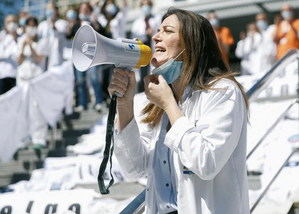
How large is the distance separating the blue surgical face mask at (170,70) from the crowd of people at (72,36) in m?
8.11

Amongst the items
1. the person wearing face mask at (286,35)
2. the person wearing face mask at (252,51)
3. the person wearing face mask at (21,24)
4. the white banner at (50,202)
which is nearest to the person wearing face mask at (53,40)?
the person wearing face mask at (21,24)

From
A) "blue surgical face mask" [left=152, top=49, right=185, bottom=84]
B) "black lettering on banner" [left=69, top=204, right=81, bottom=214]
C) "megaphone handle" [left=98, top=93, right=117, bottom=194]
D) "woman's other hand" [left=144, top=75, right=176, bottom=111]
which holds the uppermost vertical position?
"blue surgical face mask" [left=152, top=49, right=185, bottom=84]

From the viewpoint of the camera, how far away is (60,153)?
31.1 ft

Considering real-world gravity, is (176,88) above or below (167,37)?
below

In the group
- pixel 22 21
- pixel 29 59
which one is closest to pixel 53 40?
pixel 29 59

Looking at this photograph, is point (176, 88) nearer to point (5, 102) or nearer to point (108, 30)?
point (5, 102)

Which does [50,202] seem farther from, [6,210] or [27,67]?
[27,67]

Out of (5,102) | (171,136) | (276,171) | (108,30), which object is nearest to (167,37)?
(171,136)

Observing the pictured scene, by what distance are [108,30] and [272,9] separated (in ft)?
26.4

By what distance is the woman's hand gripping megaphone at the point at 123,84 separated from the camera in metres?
2.70

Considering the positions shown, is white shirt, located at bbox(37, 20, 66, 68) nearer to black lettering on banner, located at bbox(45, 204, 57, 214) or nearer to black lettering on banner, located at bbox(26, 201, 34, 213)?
black lettering on banner, located at bbox(26, 201, 34, 213)

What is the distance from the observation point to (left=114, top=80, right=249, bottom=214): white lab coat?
2.44m

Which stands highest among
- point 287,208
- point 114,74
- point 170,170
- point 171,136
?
point 114,74

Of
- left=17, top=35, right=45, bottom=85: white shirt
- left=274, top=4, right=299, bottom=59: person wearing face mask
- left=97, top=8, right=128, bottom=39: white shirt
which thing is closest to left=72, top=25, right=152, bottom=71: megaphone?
left=17, top=35, right=45, bottom=85: white shirt
